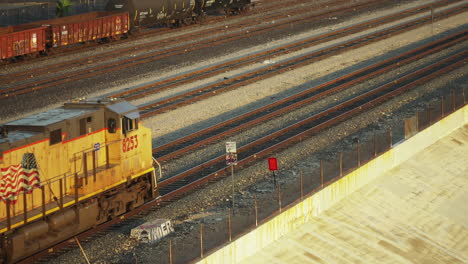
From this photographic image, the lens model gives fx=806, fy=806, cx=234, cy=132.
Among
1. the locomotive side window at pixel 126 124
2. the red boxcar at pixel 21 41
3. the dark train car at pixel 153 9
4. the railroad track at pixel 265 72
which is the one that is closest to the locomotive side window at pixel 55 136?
the locomotive side window at pixel 126 124

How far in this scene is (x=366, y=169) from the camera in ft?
90.7

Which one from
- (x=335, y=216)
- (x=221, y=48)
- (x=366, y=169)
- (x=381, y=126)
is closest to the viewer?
(x=335, y=216)

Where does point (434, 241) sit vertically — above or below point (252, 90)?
below

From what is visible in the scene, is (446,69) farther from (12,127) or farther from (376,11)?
(12,127)

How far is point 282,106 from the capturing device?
3566 centimetres

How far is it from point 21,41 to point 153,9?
37.0 feet

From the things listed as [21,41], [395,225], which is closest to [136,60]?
[21,41]

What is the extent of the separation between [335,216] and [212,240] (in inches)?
231

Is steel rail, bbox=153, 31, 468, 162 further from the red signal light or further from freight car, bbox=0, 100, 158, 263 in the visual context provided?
freight car, bbox=0, 100, 158, 263

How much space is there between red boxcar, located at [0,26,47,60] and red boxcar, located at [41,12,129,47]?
89 centimetres

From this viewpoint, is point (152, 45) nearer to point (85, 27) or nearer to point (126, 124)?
point (85, 27)

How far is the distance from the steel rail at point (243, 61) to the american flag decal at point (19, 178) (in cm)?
1670

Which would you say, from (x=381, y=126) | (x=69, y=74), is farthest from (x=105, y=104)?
(x=69, y=74)

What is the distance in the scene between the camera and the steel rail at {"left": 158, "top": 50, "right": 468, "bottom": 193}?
26125 mm
